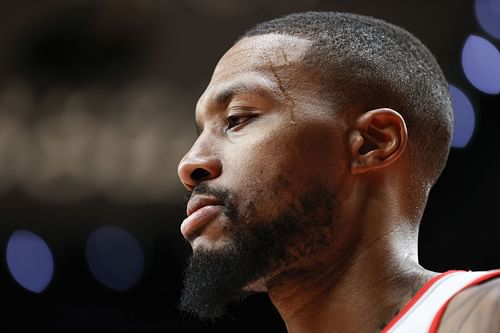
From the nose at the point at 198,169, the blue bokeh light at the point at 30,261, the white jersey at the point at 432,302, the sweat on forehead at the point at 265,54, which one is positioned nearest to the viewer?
the white jersey at the point at 432,302

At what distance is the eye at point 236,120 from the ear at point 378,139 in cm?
29

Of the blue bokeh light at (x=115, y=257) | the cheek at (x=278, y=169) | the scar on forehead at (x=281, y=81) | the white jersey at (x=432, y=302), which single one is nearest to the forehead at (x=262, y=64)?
the scar on forehead at (x=281, y=81)

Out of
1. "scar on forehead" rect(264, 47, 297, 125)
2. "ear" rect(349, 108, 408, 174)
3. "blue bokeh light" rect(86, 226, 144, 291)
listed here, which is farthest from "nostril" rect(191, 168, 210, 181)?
"blue bokeh light" rect(86, 226, 144, 291)

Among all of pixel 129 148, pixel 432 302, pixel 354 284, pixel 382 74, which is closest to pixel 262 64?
pixel 382 74

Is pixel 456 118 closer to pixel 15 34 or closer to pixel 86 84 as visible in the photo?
pixel 86 84

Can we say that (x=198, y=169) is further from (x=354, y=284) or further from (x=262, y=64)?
(x=354, y=284)

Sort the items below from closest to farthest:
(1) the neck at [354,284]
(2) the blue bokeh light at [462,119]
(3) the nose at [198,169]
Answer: (1) the neck at [354,284], (3) the nose at [198,169], (2) the blue bokeh light at [462,119]

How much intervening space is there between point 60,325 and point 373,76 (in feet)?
12.6

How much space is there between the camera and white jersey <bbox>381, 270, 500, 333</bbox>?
1736mm

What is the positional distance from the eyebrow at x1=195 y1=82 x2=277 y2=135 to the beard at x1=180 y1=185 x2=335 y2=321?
0.94 ft

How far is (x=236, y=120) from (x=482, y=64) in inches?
104

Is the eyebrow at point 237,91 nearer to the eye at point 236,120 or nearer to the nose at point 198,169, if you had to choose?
the eye at point 236,120

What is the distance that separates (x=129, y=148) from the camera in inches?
211

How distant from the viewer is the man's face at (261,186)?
2.00 meters
